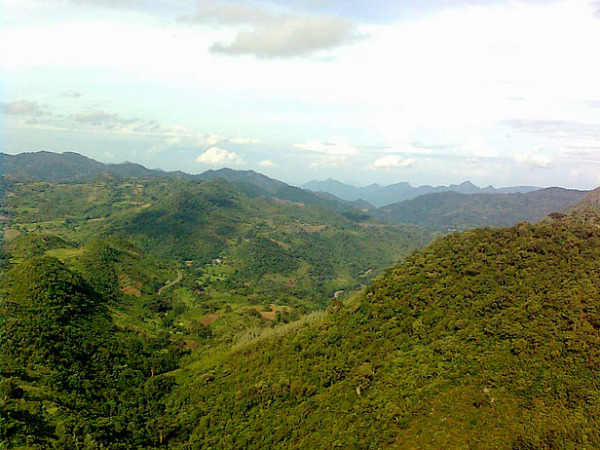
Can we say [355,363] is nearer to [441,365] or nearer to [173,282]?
[441,365]

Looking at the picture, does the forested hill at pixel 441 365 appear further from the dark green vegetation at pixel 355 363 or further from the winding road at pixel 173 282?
the winding road at pixel 173 282

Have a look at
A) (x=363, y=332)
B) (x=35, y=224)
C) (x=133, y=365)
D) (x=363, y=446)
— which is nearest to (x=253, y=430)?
(x=363, y=446)

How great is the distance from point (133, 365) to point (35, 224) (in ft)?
515

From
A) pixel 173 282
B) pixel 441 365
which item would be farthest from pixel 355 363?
pixel 173 282

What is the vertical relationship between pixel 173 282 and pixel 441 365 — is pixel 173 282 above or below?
below

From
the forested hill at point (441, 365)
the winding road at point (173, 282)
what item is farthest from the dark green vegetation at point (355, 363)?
the winding road at point (173, 282)

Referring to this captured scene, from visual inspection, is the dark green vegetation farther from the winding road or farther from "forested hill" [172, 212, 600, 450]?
the winding road

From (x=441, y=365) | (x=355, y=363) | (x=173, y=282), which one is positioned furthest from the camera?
(x=173, y=282)

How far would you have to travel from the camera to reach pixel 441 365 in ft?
156

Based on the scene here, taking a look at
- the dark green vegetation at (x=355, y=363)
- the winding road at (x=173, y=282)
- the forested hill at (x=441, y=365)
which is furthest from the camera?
the winding road at (x=173, y=282)

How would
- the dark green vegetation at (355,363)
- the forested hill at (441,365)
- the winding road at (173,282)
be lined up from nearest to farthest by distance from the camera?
1. the forested hill at (441,365)
2. the dark green vegetation at (355,363)
3. the winding road at (173,282)

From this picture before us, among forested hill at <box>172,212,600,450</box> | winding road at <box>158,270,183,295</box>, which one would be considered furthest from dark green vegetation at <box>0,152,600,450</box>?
winding road at <box>158,270,183,295</box>

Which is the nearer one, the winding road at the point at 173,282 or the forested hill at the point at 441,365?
the forested hill at the point at 441,365

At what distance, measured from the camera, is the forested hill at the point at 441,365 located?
3885cm
